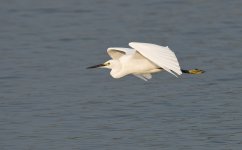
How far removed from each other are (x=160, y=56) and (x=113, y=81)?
189 inches

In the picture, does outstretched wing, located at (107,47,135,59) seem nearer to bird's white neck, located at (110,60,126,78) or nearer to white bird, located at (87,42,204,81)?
white bird, located at (87,42,204,81)

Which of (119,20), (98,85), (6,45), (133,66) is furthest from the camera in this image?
(119,20)

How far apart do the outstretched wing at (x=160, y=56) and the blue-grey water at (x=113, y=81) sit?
1707 mm

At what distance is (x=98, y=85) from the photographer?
1677 cm

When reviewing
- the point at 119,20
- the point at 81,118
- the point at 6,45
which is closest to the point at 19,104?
the point at 81,118

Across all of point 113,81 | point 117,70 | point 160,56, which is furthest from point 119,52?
point 113,81

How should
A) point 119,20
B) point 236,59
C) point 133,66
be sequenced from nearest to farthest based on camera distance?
point 133,66
point 236,59
point 119,20

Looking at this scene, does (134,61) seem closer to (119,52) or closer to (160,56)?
(119,52)

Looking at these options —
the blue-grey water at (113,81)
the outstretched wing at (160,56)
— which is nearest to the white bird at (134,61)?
the outstretched wing at (160,56)

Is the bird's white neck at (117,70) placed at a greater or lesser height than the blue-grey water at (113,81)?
greater

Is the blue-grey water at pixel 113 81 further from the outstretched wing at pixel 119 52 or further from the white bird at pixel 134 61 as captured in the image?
the outstretched wing at pixel 119 52

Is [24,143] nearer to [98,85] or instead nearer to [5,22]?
[98,85]

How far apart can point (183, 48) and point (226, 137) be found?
15.9 feet

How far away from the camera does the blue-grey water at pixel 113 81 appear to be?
14.4m
